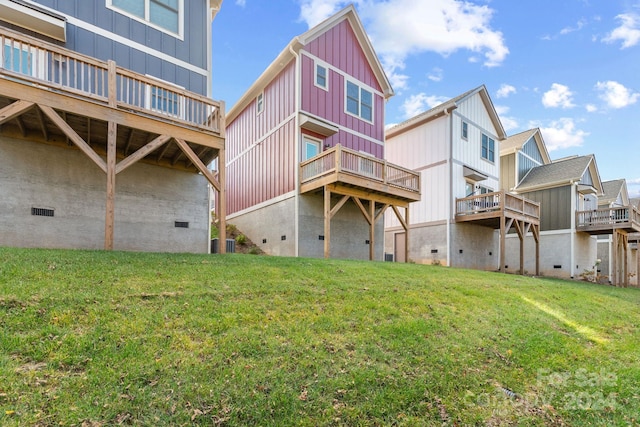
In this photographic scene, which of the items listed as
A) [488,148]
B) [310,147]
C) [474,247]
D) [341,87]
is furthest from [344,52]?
[474,247]

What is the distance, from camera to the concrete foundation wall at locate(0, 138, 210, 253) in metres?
7.97

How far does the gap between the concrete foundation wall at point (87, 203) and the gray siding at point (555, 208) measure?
20401mm

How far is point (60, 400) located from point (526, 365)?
17.9 ft

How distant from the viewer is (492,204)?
Answer: 1692cm

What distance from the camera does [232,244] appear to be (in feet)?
40.1

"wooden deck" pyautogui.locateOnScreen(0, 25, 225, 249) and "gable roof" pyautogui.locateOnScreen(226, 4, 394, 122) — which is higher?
"gable roof" pyautogui.locateOnScreen(226, 4, 394, 122)

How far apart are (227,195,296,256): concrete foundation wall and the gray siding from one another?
17.0 metres

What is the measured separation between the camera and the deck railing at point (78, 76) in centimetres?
678

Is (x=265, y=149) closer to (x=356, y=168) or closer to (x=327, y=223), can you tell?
(x=356, y=168)

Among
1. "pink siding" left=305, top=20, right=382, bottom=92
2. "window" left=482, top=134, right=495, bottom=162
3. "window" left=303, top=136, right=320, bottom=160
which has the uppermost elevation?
"pink siding" left=305, top=20, right=382, bottom=92

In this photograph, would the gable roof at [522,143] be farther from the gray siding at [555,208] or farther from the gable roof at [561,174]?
the gray siding at [555,208]

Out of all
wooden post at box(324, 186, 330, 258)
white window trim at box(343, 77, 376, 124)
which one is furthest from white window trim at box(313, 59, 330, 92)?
wooden post at box(324, 186, 330, 258)

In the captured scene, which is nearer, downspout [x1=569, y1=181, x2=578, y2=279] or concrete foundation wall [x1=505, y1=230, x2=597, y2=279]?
downspout [x1=569, y1=181, x2=578, y2=279]

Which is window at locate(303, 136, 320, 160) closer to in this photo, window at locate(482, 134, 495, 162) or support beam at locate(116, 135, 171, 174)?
support beam at locate(116, 135, 171, 174)
